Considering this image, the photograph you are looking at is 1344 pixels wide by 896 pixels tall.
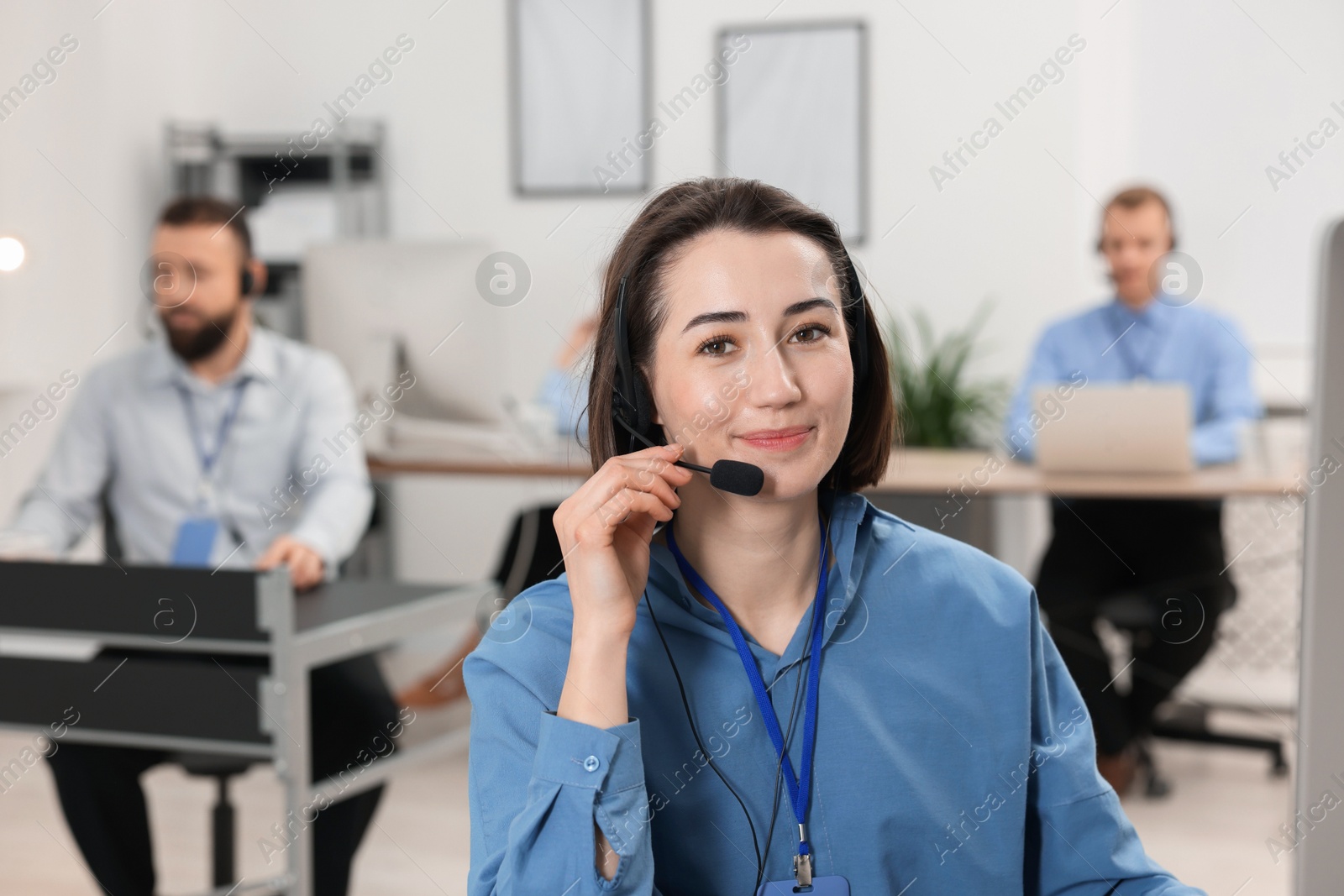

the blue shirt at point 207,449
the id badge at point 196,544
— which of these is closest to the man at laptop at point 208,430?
the blue shirt at point 207,449

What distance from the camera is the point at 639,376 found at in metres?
1.17

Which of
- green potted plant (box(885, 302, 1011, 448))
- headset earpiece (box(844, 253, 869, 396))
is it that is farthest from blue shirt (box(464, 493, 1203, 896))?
green potted plant (box(885, 302, 1011, 448))

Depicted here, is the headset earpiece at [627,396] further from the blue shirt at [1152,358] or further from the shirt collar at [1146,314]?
the shirt collar at [1146,314]

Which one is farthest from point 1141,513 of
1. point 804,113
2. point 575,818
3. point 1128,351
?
point 575,818

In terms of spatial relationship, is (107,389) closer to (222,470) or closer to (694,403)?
(222,470)

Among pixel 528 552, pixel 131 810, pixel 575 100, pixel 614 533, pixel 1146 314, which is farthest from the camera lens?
pixel 575 100

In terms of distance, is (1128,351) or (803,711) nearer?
(803,711)

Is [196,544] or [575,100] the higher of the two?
[575,100]

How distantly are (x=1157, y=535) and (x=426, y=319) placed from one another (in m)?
2.09

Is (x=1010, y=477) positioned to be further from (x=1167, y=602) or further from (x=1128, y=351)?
(x=1128, y=351)

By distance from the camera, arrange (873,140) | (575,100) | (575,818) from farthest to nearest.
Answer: (575,100), (873,140), (575,818)

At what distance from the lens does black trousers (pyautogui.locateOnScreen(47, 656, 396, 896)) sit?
7.07 ft

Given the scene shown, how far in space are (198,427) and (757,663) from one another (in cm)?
195

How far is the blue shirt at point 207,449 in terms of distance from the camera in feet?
8.49
